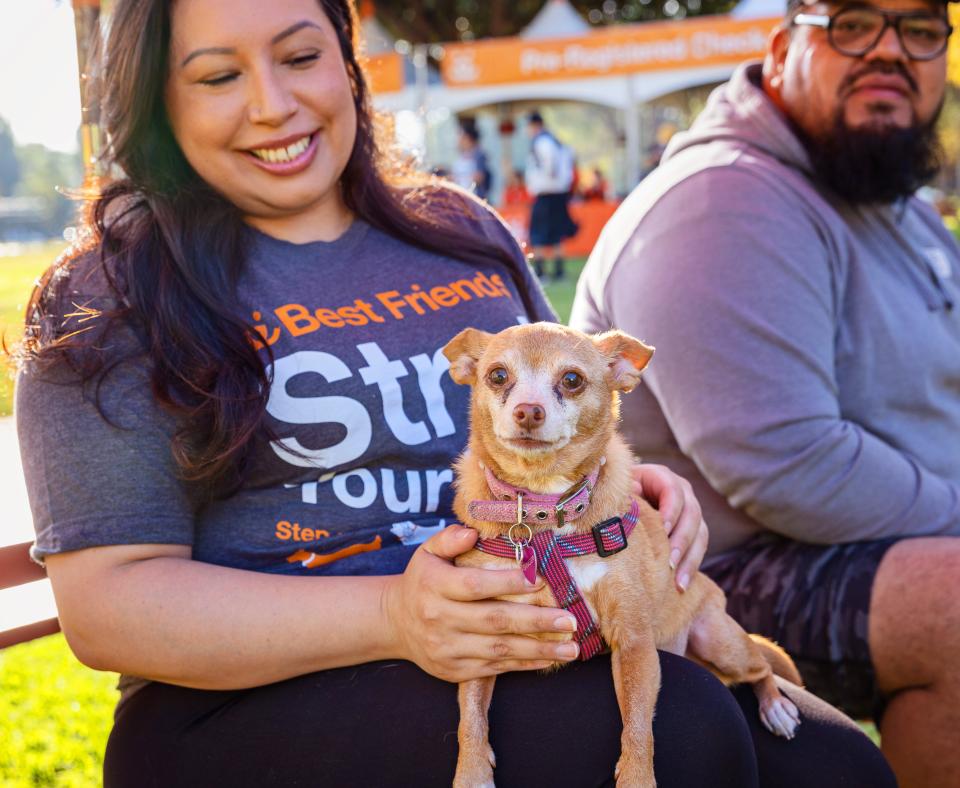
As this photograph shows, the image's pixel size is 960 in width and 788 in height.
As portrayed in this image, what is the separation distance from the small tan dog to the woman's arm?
59mm

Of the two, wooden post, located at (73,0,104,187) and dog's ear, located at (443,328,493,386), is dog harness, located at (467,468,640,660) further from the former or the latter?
wooden post, located at (73,0,104,187)

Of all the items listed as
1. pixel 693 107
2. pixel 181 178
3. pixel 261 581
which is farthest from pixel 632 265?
pixel 693 107

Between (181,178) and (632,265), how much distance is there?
1.20 metres

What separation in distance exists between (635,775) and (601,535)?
0.41 m

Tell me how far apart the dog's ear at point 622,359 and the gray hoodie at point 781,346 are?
0.53 m

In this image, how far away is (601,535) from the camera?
1.76 m

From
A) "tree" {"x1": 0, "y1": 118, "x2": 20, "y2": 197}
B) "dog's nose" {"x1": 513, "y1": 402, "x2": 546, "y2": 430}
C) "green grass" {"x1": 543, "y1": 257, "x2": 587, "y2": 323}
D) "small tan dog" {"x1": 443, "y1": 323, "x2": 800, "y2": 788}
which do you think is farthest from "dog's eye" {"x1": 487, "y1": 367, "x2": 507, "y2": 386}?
"tree" {"x1": 0, "y1": 118, "x2": 20, "y2": 197}

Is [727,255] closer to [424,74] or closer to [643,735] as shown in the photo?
[643,735]

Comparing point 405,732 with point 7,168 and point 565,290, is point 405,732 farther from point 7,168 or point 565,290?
point 7,168

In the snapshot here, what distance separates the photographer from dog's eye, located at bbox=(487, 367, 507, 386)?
1838mm

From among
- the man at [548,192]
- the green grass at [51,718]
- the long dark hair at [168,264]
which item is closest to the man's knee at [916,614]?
the long dark hair at [168,264]

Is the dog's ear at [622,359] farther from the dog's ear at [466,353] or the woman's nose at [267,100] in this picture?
the woman's nose at [267,100]

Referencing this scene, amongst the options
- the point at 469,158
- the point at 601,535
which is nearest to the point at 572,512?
the point at 601,535

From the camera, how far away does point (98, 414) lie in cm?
176
